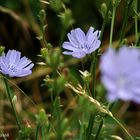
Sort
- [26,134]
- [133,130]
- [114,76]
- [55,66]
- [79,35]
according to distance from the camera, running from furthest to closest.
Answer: [133,130], [79,35], [26,134], [55,66], [114,76]

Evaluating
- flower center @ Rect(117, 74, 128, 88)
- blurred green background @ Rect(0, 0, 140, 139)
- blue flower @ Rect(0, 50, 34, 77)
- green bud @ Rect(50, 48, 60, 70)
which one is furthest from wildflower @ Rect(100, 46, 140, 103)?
blurred green background @ Rect(0, 0, 140, 139)

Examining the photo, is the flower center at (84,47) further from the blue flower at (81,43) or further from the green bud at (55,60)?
the green bud at (55,60)

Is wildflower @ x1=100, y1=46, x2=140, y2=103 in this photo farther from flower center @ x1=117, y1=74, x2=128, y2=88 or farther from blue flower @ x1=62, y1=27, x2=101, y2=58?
blue flower @ x1=62, y1=27, x2=101, y2=58

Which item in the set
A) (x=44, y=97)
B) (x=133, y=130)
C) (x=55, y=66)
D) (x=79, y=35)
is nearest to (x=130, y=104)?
(x=133, y=130)

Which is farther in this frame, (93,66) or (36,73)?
(36,73)

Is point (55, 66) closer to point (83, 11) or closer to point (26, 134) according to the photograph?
point (26, 134)
